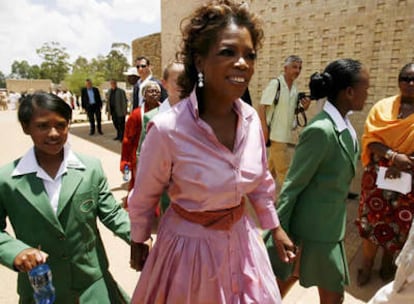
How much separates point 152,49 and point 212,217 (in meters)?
13.4

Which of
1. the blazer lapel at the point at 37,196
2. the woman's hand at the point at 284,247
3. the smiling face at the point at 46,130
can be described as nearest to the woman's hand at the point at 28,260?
the blazer lapel at the point at 37,196

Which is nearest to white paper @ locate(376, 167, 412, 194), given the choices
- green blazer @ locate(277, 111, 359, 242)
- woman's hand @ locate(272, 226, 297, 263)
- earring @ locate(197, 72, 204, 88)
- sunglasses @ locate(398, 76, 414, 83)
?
sunglasses @ locate(398, 76, 414, 83)

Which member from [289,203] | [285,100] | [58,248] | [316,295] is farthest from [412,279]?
[285,100]

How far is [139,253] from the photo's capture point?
1.43 meters

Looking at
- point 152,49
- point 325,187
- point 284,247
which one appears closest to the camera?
point 284,247

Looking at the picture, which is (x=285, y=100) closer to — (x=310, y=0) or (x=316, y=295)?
(x=316, y=295)

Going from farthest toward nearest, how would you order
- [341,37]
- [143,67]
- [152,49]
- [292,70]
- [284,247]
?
[152,49] → [341,37] → [143,67] → [292,70] → [284,247]

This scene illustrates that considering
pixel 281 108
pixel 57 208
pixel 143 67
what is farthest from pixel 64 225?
pixel 143 67

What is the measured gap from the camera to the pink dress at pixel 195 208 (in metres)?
1.25

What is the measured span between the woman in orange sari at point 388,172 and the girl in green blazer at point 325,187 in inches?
34.5

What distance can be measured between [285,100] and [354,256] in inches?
77.5

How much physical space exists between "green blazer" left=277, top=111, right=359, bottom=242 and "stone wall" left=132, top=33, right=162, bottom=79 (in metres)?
11.6

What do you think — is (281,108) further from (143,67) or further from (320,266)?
(320,266)

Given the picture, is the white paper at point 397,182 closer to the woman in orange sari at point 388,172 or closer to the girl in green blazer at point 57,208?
the woman in orange sari at point 388,172
